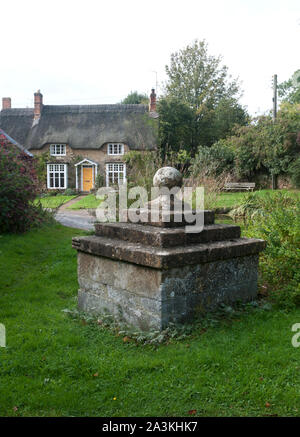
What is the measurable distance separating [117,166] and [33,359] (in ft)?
91.5

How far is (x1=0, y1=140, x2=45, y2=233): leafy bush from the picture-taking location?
962cm

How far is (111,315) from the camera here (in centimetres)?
444

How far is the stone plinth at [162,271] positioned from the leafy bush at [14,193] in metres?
5.48

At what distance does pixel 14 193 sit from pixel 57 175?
70.4 feet

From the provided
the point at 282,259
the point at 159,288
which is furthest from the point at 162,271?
the point at 282,259

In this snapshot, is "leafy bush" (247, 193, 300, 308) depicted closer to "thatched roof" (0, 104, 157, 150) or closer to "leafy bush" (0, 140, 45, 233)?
"leafy bush" (0, 140, 45, 233)

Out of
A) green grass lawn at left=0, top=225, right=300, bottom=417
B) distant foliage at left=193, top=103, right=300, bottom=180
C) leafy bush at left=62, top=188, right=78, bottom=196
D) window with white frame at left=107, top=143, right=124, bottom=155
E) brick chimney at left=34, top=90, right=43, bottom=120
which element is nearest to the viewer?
green grass lawn at left=0, top=225, right=300, bottom=417

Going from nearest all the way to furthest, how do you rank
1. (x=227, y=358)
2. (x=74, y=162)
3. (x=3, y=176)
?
(x=227, y=358) < (x=3, y=176) < (x=74, y=162)

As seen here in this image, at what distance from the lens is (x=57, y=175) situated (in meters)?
30.8

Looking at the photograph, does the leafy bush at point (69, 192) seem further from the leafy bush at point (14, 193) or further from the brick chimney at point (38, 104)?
the leafy bush at point (14, 193)

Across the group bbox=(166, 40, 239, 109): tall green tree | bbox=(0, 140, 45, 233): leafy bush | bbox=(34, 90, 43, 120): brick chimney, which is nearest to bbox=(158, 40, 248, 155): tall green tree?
bbox=(166, 40, 239, 109): tall green tree

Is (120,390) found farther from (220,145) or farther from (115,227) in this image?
(220,145)
